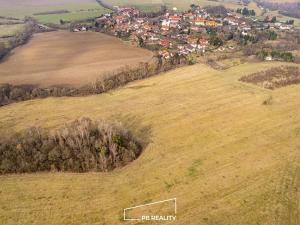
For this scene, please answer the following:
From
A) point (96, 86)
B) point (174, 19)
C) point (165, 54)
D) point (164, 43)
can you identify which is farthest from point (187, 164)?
point (174, 19)

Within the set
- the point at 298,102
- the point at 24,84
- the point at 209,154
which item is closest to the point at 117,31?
the point at 24,84

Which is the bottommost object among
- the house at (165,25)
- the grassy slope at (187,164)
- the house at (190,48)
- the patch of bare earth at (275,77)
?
the grassy slope at (187,164)

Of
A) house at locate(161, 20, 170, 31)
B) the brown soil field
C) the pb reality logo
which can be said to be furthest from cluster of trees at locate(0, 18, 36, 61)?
the pb reality logo

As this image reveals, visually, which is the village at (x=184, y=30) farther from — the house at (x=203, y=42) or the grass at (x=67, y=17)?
the grass at (x=67, y=17)

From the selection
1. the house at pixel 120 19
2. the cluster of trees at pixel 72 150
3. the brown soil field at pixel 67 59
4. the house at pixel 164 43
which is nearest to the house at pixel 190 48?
the house at pixel 164 43

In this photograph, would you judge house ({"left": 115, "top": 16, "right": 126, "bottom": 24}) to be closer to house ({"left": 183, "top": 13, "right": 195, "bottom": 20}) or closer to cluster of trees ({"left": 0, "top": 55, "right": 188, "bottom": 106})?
house ({"left": 183, "top": 13, "right": 195, "bottom": 20})

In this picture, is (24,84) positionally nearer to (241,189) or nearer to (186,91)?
(186,91)
